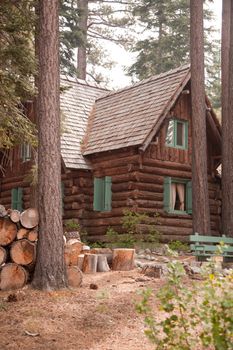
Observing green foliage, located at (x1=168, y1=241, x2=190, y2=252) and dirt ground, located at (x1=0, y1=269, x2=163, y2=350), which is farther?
green foliage, located at (x1=168, y1=241, x2=190, y2=252)

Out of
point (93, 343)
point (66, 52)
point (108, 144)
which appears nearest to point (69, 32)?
point (66, 52)

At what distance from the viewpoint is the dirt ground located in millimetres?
6621

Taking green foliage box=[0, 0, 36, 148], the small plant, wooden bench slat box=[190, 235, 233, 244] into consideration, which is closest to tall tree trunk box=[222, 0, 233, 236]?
wooden bench slat box=[190, 235, 233, 244]

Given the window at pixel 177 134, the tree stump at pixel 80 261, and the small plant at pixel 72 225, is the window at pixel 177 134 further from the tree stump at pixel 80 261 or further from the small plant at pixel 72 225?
the tree stump at pixel 80 261

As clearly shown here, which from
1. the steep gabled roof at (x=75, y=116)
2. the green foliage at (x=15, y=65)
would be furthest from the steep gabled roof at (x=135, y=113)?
the green foliage at (x=15, y=65)

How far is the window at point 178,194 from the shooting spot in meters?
18.7

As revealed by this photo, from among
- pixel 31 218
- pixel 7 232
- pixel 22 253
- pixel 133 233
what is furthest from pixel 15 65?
pixel 133 233

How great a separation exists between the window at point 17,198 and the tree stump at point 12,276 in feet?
39.9

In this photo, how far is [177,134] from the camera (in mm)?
19766

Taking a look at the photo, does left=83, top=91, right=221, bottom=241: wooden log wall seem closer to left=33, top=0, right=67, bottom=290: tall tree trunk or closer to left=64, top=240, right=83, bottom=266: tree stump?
left=64, top=240, right=83, bottom=266: tree stump

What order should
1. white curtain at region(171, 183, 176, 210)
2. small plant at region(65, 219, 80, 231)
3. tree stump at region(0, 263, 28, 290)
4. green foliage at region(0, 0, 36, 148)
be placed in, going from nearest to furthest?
tree stump at region(0, 263, 28, 290), green foliage at region(0, 0, 36, 148), small plant at region(65, 219, 80, 231), white curtain at region(171, 183, 176, 210)

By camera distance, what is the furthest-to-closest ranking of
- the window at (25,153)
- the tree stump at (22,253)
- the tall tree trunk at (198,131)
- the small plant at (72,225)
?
1. the window at (25,153)
2. the small plant at (72,225)
3. the tall tree trunk at (198,131)
4. the tree stump at (22,253)

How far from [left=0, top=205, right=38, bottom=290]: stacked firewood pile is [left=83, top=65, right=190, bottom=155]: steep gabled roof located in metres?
7.76

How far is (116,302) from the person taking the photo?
28.9ft
